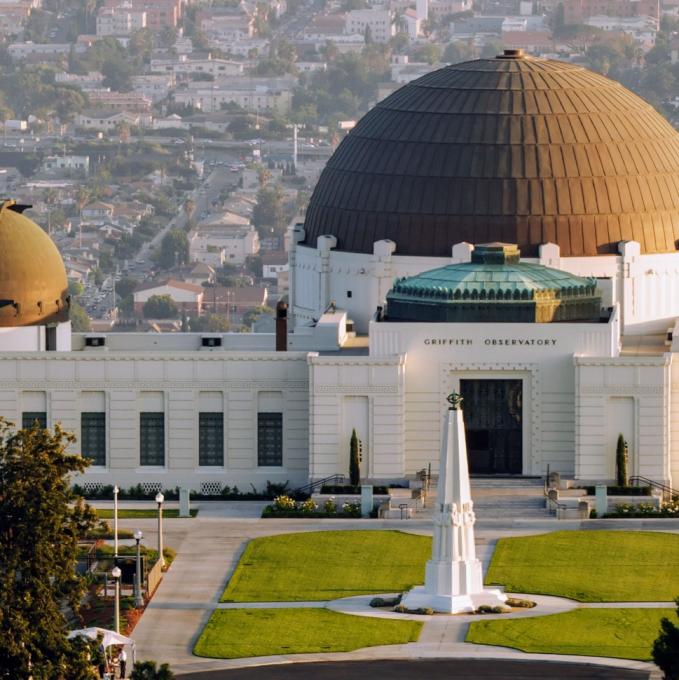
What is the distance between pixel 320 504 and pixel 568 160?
18235 mm

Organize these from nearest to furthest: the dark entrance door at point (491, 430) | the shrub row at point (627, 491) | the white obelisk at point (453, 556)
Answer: the white obelisk at point (453, 556) < the shrub row at point (627, 491) < the dark entrance door at point (491, 430)

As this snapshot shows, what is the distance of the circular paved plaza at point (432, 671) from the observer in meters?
81.0

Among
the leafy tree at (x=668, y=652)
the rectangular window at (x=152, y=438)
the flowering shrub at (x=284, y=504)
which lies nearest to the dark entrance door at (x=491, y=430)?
the flowering shrub at (x=284, y=504)

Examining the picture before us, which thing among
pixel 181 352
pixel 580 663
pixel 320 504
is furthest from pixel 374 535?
pixel 580 663

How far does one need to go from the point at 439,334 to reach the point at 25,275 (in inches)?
527

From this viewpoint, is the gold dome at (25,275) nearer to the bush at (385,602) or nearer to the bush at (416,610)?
the bush at (385,602)

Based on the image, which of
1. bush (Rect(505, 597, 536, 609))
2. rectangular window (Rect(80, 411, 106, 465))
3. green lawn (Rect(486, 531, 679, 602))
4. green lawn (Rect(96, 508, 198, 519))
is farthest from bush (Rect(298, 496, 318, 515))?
bush (Rect(505, 597, 536, 609))

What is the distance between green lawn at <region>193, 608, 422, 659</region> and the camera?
8419 centimetres

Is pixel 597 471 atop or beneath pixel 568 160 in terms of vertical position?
beneath

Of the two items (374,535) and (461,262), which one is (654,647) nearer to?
(374,535)

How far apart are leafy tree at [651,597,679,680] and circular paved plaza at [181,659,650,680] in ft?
16.0

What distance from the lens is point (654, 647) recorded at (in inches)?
3019

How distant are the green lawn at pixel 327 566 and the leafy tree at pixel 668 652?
15.9m

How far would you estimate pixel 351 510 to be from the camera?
10194 centimetres
